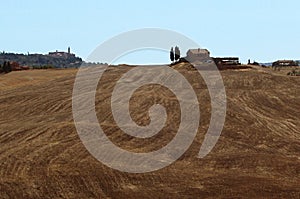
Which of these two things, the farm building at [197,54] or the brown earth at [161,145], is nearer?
the brown earth at [161,145]

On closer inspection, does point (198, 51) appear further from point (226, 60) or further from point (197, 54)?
point (226, 60)

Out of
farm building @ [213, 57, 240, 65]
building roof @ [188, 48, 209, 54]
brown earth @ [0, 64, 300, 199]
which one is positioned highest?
building roof @ [188, 48, 209, 54]

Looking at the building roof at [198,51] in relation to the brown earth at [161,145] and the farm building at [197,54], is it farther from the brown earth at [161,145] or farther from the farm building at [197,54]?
the brown earth at [161,145]

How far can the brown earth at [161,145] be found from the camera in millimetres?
19516

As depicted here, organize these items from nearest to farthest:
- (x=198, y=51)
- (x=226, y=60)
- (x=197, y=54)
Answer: (x=226, y=60) < (x=197, y=54) < (x=198, y=51)

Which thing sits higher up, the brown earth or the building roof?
the building roof

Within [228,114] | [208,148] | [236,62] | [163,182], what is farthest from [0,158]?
[236,62]

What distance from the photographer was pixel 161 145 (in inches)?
973

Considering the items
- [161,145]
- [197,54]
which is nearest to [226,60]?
[197,54]

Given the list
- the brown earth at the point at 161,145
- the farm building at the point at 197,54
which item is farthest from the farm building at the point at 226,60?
the brown earth at the point at 161,145

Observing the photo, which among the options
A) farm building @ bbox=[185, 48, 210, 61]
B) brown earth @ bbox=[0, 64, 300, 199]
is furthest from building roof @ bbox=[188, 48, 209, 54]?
brown earth @ bbox=[0, 64, 300, 199]

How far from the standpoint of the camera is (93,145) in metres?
24.4

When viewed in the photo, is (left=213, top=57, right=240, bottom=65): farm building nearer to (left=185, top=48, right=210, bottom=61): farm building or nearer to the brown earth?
(left=185, top=48, right=210, bottom=61): farm building

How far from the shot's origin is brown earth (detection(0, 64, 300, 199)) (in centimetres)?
1952
